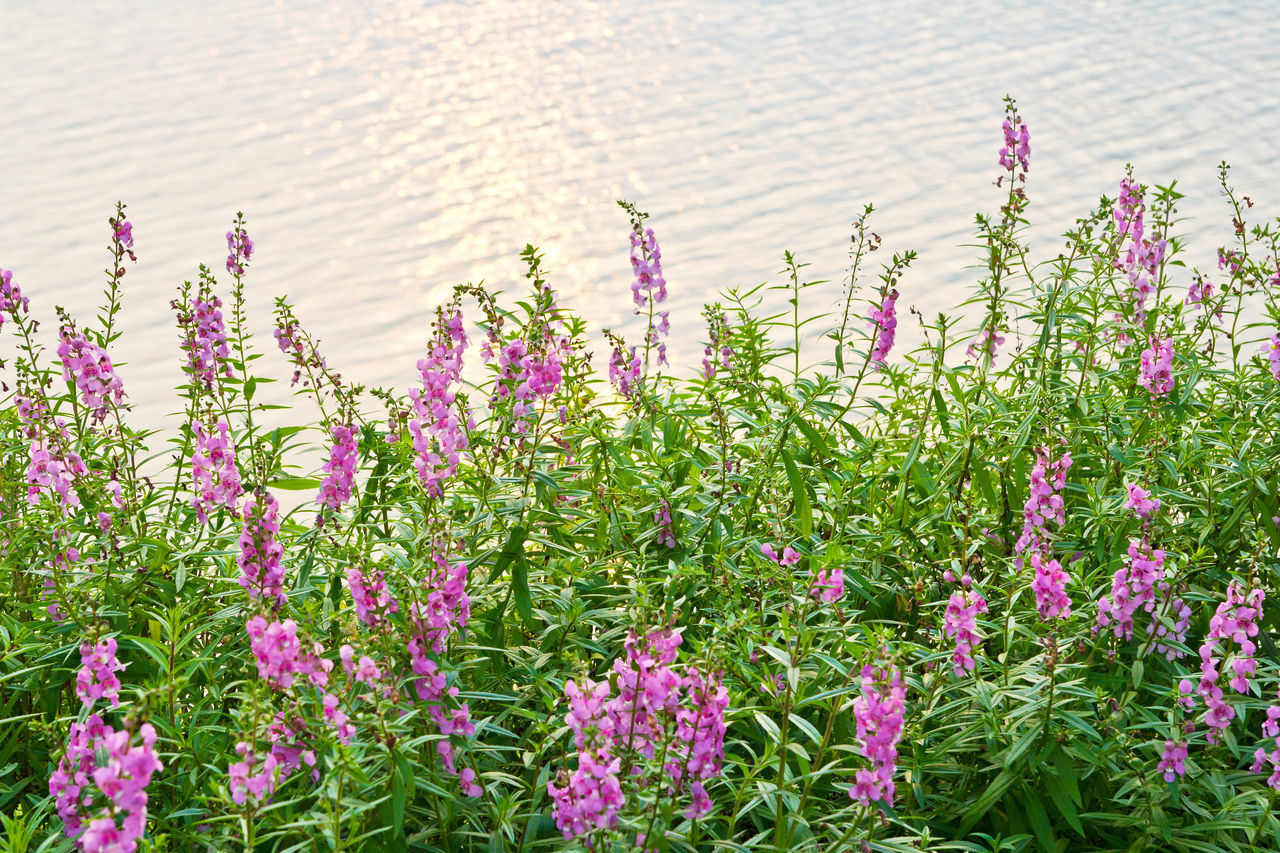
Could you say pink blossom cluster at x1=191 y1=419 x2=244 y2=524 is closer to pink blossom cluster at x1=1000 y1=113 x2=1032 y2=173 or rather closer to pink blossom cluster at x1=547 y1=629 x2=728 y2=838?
pink blossom cluster at x1=547 y1=629 x2=728 y2=838

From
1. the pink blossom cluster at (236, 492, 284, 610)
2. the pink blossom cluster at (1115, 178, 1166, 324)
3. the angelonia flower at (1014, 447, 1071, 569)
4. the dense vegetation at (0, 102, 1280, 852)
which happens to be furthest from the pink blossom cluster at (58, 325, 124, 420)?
the pink blossom cluster at (1115, 178, 1166, 324)

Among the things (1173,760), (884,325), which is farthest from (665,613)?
(884,325)

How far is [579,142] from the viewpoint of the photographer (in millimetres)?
10719

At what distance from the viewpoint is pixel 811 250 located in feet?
26.9

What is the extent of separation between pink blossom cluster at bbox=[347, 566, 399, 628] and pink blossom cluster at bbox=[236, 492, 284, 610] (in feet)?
0.94

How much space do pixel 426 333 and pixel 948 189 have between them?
4.11 metres

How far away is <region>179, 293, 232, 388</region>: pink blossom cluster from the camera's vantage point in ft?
11.2

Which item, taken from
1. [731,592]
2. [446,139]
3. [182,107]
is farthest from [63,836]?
[182,107]

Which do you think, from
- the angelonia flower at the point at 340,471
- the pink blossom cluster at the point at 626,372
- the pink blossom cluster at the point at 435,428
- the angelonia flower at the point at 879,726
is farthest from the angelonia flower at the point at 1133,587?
the angelonia flower at the point at 340,471

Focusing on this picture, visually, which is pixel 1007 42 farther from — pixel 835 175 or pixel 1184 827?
pixel 1184 827

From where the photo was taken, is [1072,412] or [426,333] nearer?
[1072,412]

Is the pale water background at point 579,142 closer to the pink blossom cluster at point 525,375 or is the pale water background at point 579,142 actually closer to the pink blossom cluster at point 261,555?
the pink blossom cluster at point 525,375

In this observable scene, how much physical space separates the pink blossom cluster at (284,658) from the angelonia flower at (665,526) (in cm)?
A: 134

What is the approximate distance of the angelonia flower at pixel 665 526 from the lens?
335 centimetres
